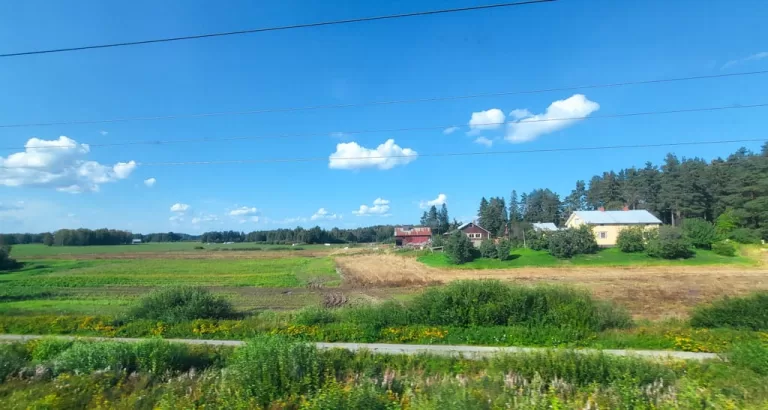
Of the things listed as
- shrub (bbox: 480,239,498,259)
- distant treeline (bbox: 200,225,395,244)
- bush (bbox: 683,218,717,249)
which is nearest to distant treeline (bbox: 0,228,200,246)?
distant treeline (bbox: 200,225,395,244)

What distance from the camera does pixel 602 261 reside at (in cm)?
4422

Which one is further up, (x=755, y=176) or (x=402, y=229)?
(x=755, y=176)

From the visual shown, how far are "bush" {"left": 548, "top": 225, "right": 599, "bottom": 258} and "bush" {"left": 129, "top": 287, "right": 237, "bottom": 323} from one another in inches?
1578

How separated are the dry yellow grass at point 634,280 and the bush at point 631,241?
18.9 ft

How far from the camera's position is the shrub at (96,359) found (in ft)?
27.3

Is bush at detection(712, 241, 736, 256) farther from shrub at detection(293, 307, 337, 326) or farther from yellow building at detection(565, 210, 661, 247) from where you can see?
shrub at detection(293, 307, 337, 326)

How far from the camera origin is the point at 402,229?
104938 mm

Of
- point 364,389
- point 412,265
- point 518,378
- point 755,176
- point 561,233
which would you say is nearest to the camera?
point 364,389

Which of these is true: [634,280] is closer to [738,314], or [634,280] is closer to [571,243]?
[571,243]

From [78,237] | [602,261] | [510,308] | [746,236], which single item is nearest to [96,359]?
[510,308]

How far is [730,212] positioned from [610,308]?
59652 millimetres

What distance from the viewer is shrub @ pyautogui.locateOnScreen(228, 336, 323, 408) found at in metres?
6.53

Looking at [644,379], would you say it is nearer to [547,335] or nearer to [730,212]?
[547,335]

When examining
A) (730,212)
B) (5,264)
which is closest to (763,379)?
(730,212)
